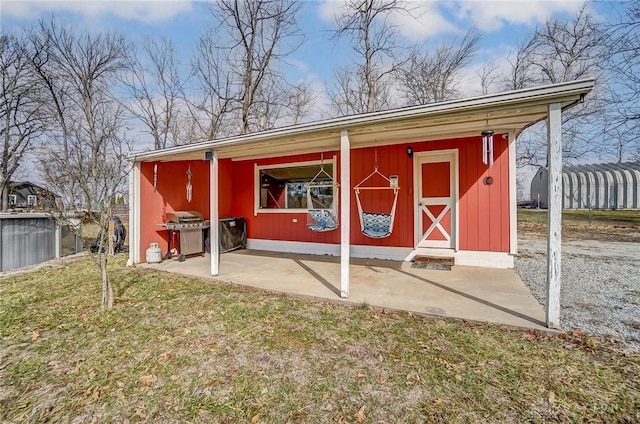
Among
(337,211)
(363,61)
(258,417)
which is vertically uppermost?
(363,61)

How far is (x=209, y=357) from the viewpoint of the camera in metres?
2.36

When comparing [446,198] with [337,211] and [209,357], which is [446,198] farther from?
[209,357]

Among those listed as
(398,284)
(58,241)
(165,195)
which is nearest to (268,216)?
(165,195)

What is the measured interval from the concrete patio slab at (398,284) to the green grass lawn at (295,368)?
10.3 inches

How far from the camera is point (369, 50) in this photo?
12.3 metres

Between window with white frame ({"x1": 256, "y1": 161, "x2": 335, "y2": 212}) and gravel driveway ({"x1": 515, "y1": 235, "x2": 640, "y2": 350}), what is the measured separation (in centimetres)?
387

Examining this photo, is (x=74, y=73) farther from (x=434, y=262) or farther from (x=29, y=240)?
(x=434, y=262)

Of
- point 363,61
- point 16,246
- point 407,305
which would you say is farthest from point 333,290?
point 363,61

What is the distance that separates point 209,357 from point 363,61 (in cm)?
1304

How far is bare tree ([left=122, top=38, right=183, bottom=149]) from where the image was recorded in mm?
14195

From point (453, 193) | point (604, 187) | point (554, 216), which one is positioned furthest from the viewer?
point (604, 187)

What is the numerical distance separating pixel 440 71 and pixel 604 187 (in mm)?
14834

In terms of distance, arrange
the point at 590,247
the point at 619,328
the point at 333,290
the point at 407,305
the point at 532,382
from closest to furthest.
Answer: the point at 532,382
the point at 619,328
the point at 407,305
the point at 333,290
the point at 590,247

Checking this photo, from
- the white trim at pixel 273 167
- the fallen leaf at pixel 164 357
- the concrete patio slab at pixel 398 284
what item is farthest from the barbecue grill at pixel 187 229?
the fallen leaf at pixel 164 357
